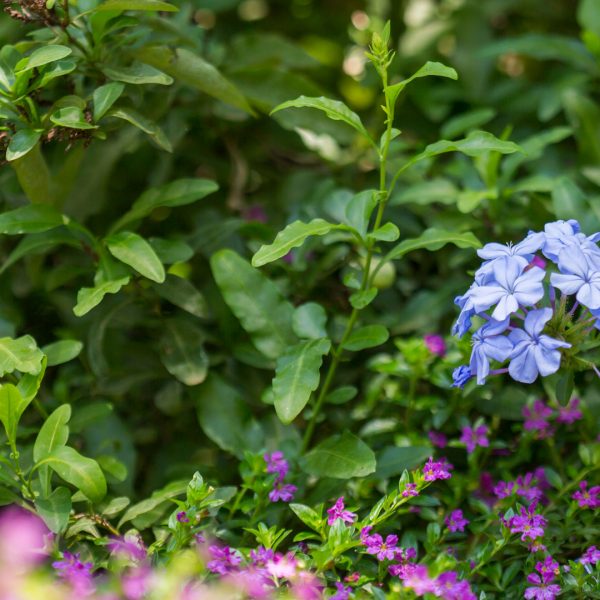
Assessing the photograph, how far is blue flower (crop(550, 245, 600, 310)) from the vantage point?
134 cm

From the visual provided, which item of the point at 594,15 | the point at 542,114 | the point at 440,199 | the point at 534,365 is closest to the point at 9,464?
the point at 534,365

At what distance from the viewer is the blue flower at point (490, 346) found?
136 cm

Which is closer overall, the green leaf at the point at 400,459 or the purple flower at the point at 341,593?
the purple flower at the point at 341,593

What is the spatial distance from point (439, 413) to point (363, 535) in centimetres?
42

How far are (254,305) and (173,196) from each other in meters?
0.26

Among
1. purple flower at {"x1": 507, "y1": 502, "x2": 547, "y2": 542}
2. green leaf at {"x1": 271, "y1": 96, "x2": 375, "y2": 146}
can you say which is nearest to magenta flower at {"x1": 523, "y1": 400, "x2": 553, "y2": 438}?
purple flower at {"x1": 507, "y1": 502, "x2": 547, "y2": 542}

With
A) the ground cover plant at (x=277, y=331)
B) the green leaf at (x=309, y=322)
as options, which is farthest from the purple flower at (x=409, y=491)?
the green leaf at (x=309, y=322)

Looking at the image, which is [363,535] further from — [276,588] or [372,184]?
[372,184]

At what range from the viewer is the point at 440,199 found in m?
1.97

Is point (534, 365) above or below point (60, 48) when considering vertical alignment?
below

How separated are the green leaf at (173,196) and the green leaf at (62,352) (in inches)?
10.0

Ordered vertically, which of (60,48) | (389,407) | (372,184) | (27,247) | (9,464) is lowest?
(389,407)

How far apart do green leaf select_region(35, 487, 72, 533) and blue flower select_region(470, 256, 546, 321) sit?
0.70m

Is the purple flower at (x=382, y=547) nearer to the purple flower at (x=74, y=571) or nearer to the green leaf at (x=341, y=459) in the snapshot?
the green leaf at (x=341, y=459)
